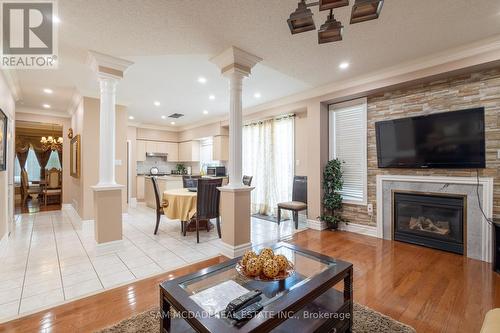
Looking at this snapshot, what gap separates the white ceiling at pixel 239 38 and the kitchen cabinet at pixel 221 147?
2.62m

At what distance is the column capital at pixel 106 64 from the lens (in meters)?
2.95

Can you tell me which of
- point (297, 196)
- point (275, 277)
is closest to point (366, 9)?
point (275, 277)

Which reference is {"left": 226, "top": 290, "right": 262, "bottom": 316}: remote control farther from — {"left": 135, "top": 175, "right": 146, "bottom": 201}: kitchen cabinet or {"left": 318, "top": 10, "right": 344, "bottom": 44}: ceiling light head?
{"left": 135, "top": 175, "right": 146, "bottom": 201}: kitchen cabinet

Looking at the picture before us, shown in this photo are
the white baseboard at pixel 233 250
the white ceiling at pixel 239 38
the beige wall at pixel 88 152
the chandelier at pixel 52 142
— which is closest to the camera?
the white ceiling at pixel 239 38

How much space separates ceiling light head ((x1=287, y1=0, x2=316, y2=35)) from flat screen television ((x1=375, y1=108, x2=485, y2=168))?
267 centimetres

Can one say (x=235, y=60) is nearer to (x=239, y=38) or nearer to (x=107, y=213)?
(x=239, y=38)

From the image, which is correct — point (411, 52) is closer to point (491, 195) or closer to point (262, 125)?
point (491, 195)

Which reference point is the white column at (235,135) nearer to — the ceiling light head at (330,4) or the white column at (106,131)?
the white column at (106,131)

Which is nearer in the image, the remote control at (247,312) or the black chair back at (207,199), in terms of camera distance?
the remote control at (247,312)

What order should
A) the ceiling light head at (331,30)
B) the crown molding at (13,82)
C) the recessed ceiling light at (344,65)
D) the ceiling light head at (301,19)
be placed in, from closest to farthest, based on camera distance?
the ceiling light head at (301,19) → the ceiling light head at (331,30) → the recessed ceiling light at (344,65) → the crown molding at (13,82)

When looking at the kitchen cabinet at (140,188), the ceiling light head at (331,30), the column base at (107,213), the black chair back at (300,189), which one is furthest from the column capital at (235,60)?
the kitchen cabinet at (140,188)

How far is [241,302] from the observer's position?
1.21 metres

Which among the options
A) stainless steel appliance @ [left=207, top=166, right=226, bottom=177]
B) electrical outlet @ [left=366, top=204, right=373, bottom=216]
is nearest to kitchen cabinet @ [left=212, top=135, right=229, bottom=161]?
stainless steel appliance @ [left=207, top=166, right=226, bottom=177]

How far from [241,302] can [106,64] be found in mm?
3256
